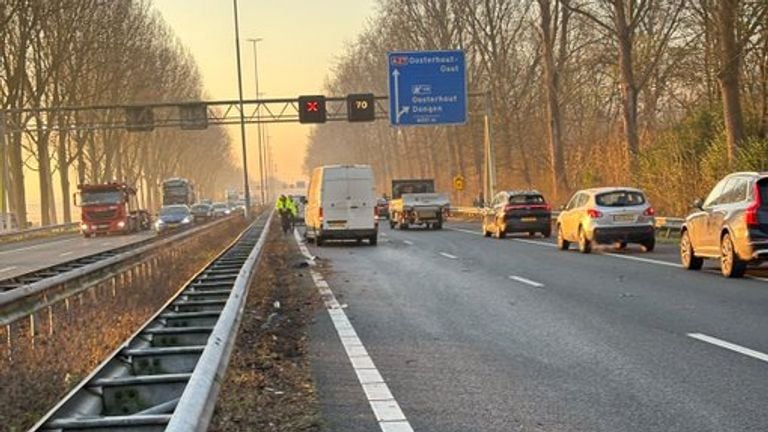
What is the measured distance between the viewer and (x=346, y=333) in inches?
418

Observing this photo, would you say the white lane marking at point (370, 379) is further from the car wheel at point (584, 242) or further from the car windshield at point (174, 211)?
the car windshield at point (174, 211)

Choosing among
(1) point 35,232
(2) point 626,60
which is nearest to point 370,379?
(2) point 626,60

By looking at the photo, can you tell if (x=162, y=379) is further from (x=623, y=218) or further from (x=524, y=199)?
(x=524, y=199)

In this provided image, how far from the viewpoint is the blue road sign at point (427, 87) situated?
146 ft

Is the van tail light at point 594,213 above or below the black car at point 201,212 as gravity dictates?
above

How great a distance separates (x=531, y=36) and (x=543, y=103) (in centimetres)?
413

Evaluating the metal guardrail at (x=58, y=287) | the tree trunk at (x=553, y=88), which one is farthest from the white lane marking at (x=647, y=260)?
the tree trunk at (x=553, y=88)

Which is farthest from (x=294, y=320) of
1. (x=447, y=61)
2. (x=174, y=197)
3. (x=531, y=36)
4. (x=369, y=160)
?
(x=369, y=160)

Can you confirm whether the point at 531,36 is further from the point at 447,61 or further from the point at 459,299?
the point at 459,299

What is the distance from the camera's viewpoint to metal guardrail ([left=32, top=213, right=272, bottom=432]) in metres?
4.90

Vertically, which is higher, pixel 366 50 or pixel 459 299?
pixel 366 50

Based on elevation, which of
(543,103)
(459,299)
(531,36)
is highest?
(531,36)

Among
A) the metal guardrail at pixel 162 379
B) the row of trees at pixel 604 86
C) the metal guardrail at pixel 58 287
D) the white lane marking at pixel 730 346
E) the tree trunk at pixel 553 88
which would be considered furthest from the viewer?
the tree trunk at pixel 553 88

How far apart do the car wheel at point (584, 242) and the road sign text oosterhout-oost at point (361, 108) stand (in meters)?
27.0
